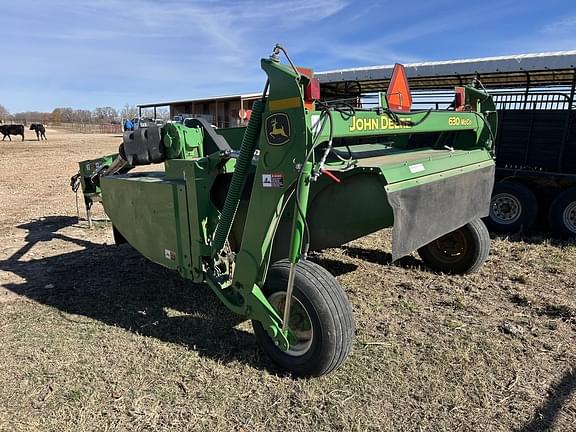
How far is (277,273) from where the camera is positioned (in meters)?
2.98

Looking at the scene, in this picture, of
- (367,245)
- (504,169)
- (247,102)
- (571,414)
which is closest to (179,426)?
(571,414)

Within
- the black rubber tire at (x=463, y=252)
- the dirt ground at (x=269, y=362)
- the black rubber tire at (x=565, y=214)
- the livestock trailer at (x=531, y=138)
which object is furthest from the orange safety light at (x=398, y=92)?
the black rubber tire at (x=565, y=214)

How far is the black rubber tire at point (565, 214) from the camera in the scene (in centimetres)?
627

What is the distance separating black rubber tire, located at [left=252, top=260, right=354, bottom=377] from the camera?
2.78 metres

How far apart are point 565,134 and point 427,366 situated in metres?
4.75

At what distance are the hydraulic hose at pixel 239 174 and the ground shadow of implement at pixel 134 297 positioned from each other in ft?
2.18

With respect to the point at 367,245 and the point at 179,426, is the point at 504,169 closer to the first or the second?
the point at 367,245

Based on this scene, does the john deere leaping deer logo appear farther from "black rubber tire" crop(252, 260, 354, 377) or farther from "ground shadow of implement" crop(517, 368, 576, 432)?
"ground shadow of implement" crop(517, 368, 576, 432)

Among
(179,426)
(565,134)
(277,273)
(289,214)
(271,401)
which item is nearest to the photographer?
(179,426)

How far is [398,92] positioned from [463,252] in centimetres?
191

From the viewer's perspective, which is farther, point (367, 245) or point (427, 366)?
point (367, 245)

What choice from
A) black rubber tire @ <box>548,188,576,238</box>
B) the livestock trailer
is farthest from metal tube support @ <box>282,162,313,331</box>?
black rubber tire @ <box>548,188,576,238</box>

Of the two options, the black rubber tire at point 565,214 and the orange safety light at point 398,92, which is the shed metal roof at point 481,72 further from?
the orange safety light at point 398,92

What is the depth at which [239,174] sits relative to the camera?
3.07 meters
